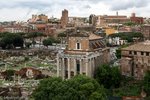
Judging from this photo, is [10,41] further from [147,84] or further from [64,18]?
[147,84]

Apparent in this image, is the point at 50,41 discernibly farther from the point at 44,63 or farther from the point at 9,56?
the point at 44,63

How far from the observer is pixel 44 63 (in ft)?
213

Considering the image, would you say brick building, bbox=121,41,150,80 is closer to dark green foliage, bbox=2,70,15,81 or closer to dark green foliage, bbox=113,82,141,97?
dark green foliage, bbox=113,82,141,97

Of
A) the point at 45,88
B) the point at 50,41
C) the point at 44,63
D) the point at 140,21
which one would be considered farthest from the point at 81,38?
the point at 140,21

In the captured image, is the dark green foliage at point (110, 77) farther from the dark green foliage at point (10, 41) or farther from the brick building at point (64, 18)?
the brick building at point (64, 18)

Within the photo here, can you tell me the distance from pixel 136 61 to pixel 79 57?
20.1 ft

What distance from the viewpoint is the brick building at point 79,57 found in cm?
4394

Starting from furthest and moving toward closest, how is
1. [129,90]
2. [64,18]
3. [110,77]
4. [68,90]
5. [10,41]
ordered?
[64,18] < [10,41] < [110,77] < [129,90] < [68,90]

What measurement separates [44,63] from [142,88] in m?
28.7

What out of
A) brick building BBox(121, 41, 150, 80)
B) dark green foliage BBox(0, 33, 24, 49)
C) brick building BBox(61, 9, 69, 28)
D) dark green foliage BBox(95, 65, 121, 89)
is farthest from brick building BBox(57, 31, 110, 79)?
Answer: brick building BBox(61, 9, 69, 28)

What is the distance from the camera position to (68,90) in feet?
105

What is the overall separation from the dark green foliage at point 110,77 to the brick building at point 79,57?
1807mm

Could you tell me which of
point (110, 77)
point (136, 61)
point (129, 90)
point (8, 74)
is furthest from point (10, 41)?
point (129, 90)

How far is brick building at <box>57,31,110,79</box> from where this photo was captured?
43.9 metres
